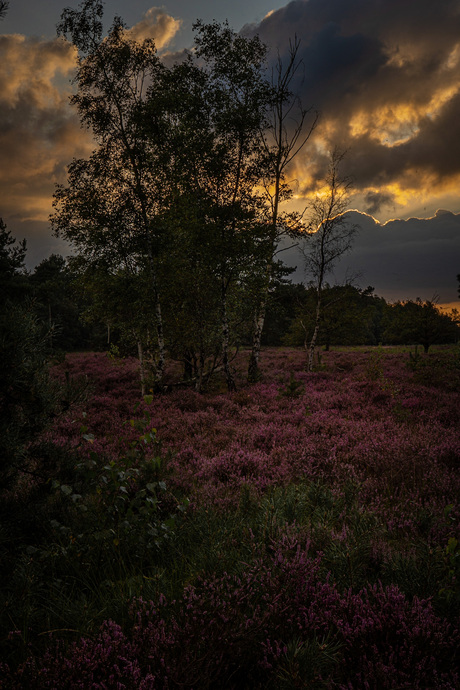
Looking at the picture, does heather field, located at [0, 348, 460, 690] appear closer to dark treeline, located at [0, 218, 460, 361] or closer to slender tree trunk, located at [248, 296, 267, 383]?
dark treeline, located at [0, 218, 460, 361]

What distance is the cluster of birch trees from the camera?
12.3m

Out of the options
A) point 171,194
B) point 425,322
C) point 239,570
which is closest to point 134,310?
point 171,194

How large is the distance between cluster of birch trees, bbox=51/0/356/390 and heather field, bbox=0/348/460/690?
28.2ft

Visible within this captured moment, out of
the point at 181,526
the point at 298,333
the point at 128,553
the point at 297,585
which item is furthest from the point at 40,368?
the point at 298,333

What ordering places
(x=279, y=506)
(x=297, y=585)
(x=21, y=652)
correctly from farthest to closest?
(x=279, y=506), (x=297, y=585), (x=21, y=652)

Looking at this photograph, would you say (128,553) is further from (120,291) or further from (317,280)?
(317,280)

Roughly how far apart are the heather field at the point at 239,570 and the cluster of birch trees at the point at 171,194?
8.61 metres

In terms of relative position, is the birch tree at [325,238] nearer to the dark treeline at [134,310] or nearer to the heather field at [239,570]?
the dark treeline at [134,310]

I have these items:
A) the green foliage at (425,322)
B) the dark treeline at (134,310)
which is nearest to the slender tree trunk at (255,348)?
the dark treeline at (134,310)

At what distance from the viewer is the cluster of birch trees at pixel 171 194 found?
12289 mm

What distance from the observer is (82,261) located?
44.4 ft

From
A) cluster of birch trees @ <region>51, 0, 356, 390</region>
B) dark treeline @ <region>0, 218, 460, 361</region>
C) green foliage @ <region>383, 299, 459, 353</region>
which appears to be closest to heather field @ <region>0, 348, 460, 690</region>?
dark treeline @ <region>0, 218, 460, 361</region>

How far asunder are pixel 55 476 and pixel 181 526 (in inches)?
60.4

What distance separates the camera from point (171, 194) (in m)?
13.5
